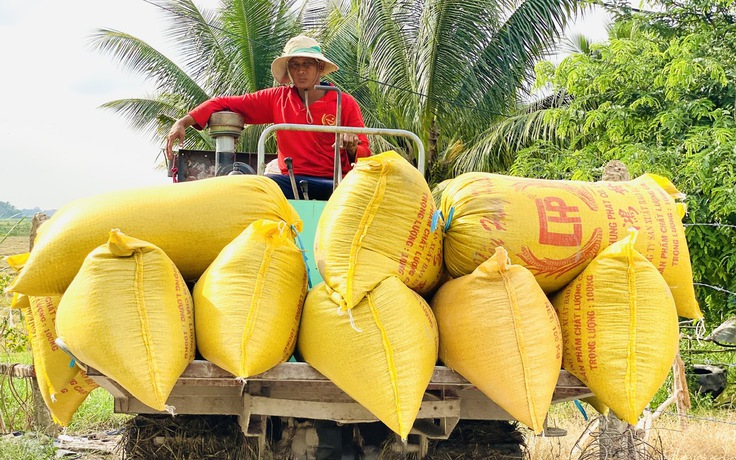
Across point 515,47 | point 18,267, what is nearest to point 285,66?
point 18,267

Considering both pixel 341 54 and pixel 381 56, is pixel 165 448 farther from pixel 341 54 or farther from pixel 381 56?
pixel 341 54

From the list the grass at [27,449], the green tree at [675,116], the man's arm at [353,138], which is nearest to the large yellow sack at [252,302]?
the man's arm at [353,138]

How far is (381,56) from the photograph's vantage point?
13266 mm

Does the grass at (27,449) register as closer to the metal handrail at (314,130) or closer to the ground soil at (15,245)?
the ground soil at (15,245)

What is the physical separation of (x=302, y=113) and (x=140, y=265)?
2221 millimetres

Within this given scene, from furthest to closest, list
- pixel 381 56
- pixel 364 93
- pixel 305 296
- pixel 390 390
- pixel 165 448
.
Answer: pixel 364 93, pixel 381 56, pixel 165 448, pixel 305 296, pixel 390 390

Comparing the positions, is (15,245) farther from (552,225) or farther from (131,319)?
(552,225)

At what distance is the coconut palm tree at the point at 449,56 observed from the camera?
12469 millimetres

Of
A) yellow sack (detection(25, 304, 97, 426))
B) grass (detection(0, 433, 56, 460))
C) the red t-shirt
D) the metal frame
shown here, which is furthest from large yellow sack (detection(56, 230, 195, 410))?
grass (detection(0, 433, 56, 460))

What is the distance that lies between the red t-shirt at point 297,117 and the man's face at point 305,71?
75mm

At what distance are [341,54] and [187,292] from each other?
1289 cm

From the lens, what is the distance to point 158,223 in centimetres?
257

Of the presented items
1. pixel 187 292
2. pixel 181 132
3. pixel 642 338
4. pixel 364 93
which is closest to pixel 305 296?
pixel 187 292

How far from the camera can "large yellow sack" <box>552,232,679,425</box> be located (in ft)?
7.84
